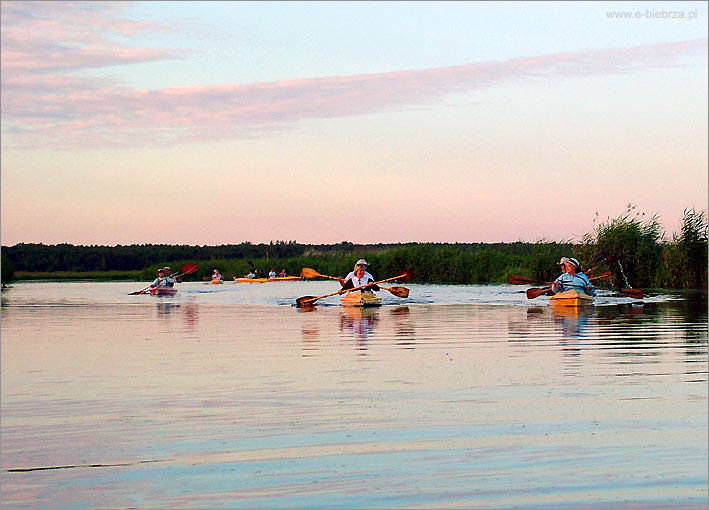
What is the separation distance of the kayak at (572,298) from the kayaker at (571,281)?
348 millimetres

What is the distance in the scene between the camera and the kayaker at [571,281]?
2642 cm

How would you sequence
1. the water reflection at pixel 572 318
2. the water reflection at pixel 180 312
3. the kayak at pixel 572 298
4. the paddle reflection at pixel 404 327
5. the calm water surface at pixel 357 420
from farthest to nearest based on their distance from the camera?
the kayak at pixel 572 298 → the water reflection at pixel 180 312 → the water reflection at pixel 572 318 → the paddle reflection at pixel 404 327 → the calm water surface at pixel 357 420

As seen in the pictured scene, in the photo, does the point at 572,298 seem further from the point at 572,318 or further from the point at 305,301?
the point at 305,301

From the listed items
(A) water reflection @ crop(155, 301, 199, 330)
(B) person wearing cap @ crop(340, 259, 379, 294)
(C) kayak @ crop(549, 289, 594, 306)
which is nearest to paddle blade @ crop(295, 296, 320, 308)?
(B) person wearing cap @ crop(340, 259, 379, 294)

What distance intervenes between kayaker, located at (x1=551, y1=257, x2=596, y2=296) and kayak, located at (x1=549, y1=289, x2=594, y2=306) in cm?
35

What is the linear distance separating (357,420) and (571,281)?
61.1 feet

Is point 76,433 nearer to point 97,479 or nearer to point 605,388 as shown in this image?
point 97,479

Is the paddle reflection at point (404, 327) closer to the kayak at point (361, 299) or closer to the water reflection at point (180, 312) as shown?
the kayak at point (361, 299)

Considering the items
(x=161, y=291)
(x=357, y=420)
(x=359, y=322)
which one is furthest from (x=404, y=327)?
(x=161, y=291)

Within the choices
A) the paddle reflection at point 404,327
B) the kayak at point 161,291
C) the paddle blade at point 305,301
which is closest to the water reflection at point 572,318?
the paddle reflection at point 404,327

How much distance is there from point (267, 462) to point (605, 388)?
4.60m

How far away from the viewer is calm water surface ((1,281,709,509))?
259 inches

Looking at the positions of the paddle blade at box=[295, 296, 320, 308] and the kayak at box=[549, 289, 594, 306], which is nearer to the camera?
the kayak at box=[549, 289, 594, 306]

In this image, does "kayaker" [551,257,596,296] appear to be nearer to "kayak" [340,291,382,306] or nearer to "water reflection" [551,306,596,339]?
"water reflection" [551,306,596,339]
